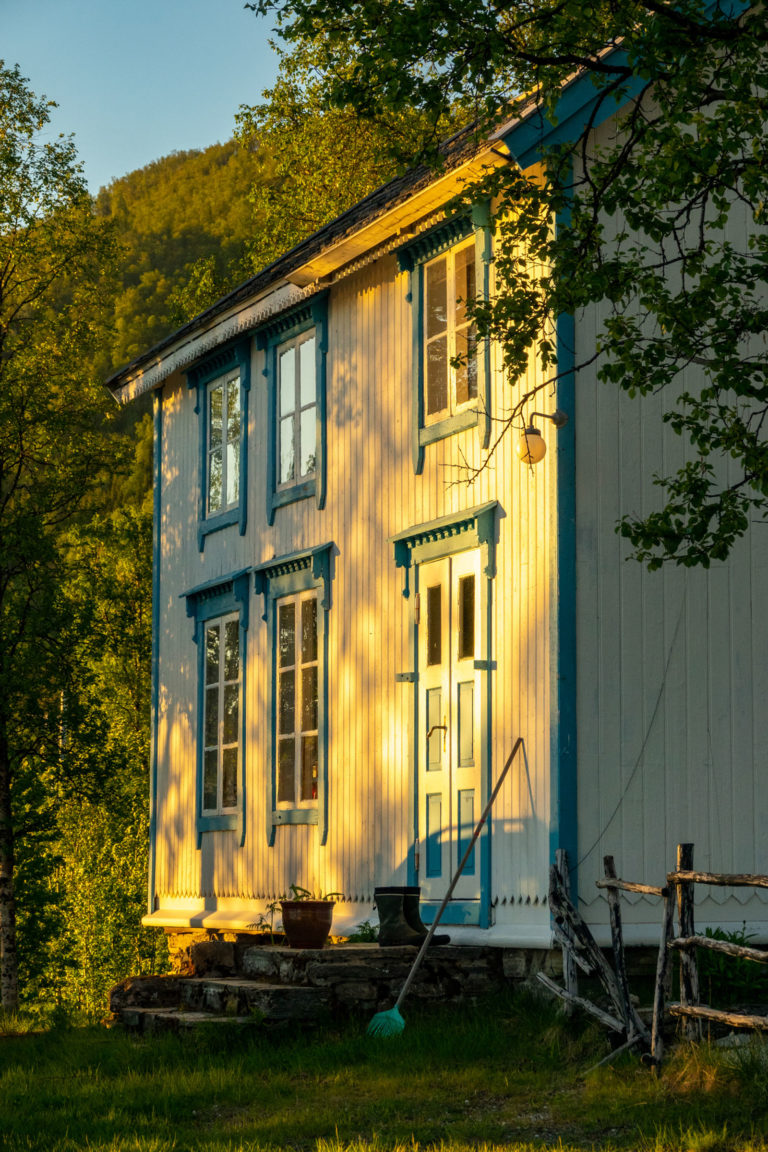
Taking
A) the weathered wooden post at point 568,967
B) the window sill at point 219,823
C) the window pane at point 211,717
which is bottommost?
the weathered wooden post at point 568,967

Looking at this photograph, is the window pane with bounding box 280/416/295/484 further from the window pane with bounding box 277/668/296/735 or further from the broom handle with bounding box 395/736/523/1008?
the broom handle with bounding box 395/736/523/1008

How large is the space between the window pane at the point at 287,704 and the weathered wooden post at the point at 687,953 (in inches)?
A: 288

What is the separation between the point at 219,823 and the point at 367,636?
152 inches

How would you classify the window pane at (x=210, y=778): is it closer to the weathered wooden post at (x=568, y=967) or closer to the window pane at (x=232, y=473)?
the window pane at (x=232, y=473)

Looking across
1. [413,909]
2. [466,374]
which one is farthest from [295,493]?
[413,909]

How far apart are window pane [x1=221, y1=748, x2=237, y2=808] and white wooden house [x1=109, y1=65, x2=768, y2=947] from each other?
0.03 m

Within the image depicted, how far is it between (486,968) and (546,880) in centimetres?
91

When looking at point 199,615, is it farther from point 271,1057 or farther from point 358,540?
point 271,1057

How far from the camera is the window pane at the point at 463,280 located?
12945 millimetres

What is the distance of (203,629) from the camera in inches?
711

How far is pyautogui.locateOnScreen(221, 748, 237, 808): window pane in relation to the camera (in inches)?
665

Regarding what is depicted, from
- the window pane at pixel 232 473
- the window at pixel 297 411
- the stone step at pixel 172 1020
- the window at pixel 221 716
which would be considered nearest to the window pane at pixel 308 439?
the window at pixel 297 411

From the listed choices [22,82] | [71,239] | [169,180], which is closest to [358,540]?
[71,239]

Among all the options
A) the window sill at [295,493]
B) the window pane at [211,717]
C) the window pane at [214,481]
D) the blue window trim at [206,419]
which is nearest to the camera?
the window sill at [295,493]
